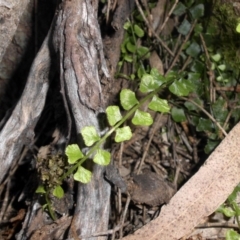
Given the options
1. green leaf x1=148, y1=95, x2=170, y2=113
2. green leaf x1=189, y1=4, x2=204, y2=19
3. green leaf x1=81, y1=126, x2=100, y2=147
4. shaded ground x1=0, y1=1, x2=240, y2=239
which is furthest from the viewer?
green leaf x1=189, y1=4, x2=204, y2=19

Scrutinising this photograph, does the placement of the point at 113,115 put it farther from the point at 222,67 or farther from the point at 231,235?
the point at 222,67

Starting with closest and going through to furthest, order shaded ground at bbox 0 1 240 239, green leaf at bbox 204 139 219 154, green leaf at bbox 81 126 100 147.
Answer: green leaf at bbox 81 126 100 147 → shaded ground at bbox 0 1 240 239 → green leaf at bbox 204 139 219 154

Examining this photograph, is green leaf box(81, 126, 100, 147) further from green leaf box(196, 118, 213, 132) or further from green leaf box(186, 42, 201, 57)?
green leaf box(186, 42, 201, 57)

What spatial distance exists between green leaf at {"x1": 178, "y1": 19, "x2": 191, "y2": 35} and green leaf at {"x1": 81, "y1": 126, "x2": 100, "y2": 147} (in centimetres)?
107

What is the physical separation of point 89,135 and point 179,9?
1149 mm

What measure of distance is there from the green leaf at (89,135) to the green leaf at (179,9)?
3.64 feet

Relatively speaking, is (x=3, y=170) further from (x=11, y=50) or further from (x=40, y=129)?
(x=11, y=50)

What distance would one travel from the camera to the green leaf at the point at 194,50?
2.55m

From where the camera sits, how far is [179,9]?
2.57 metres

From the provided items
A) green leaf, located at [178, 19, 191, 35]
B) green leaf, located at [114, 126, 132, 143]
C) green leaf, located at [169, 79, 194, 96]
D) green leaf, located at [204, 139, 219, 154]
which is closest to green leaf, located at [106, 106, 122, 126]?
green leaf, located at [114, 126, 132, 143]

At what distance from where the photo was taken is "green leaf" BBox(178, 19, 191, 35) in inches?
101

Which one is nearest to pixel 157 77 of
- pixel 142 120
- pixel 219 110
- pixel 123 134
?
pixel 142 120

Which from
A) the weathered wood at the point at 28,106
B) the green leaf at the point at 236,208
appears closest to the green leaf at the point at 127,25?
the weathered wood at the point at 28,106

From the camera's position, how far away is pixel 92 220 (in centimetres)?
202
